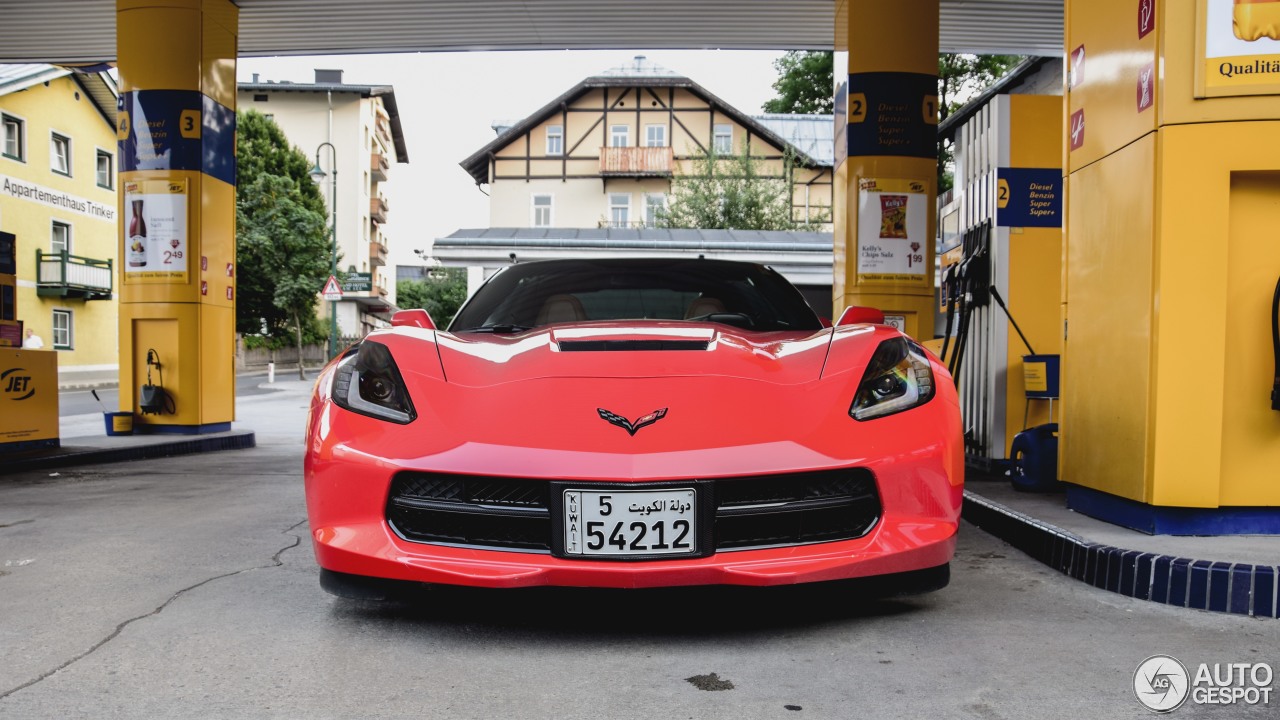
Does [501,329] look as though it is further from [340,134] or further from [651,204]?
[340,134]

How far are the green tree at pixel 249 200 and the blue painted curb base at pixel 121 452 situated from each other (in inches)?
1110

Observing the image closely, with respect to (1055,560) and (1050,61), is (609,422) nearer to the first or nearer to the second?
(1055,560)

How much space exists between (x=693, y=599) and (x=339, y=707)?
90 cm

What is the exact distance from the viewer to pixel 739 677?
225 centimetres

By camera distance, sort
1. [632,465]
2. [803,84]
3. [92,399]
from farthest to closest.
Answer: [803,84] → [92,399] → [632,465]

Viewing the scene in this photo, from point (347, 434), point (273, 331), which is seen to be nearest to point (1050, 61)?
point (347, 434)

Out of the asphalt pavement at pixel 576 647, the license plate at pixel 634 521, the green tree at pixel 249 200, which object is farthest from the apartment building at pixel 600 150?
the license plate at pixel 634 521

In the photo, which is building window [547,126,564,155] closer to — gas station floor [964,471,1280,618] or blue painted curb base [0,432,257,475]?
blue painted curb base [0,432,257,475]

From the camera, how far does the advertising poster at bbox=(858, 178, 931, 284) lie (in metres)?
7.65

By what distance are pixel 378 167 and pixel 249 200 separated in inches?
525

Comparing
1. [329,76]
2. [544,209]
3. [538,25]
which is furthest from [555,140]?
[538,25]

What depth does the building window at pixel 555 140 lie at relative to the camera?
36.6 m

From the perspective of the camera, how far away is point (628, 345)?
2.80 meters

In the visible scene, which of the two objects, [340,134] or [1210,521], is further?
[340,134]
